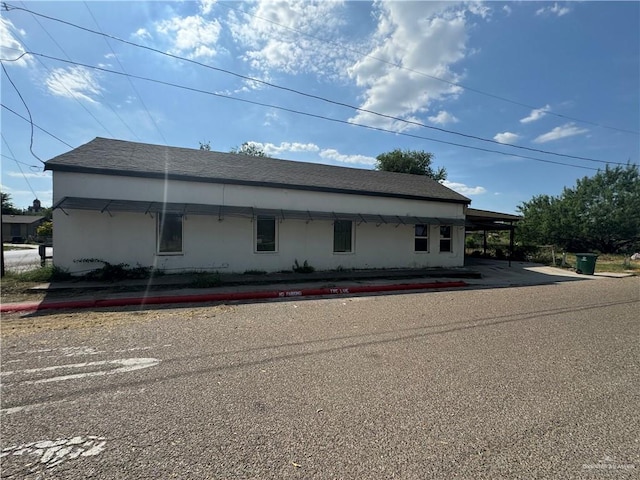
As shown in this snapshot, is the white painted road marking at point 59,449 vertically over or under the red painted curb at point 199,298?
under

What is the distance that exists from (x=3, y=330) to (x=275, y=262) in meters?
8.01

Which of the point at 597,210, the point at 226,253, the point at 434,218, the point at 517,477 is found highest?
the point at 597,210

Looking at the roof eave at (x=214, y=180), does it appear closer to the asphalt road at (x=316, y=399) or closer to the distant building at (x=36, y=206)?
the asphalt road at (x=316, y=399)

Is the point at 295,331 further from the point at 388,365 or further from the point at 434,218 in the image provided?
the point at 434,218

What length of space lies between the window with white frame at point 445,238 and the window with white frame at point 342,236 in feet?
17.0

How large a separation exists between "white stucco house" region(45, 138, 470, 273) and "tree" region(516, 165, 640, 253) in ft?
66.5

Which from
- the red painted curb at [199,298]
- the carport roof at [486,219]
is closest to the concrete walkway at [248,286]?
the red painted curb at [199,298]

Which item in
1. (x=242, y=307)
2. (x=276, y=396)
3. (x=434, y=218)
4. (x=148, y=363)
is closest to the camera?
(x=276, y=396)

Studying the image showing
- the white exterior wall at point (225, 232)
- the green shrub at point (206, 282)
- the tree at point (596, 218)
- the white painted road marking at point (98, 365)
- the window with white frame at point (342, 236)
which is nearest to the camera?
the white painted road marking at point (98, 365)

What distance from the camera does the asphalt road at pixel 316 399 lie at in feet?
7.80

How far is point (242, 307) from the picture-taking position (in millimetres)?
7582

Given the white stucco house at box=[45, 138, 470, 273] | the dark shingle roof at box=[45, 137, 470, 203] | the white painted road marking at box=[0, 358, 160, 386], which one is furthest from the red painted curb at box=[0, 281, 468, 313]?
the dark shingle roof at box=[45, 137, 470, 203]

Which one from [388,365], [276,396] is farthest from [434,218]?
[276,396]

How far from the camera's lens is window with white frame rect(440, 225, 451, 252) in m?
16.1
